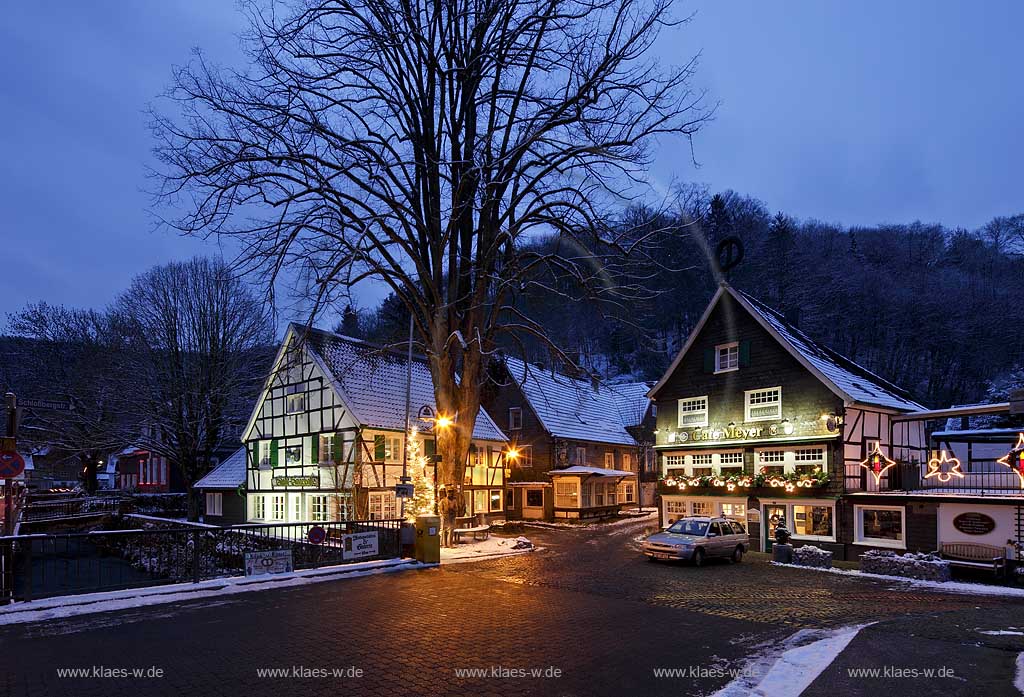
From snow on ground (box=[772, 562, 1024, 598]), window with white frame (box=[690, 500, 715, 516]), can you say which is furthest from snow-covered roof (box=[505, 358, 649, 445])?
snow on ground (box=[772, 562, 1024, 598])

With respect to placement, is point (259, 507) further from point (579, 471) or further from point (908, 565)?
point (908, 565)

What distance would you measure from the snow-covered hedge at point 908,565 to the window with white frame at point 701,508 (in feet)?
28.6

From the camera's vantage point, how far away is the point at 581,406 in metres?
48.6

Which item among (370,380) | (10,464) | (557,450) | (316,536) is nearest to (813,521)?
(557,450)

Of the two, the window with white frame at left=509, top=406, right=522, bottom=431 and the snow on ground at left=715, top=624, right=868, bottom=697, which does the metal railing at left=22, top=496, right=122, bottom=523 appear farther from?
the snow on ground at left=715, top=624, right=868, bottom=697

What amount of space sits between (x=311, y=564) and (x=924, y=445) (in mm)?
26937

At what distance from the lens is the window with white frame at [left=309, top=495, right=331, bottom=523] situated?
32594mm

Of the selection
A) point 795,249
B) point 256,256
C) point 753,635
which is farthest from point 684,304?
point 753,635

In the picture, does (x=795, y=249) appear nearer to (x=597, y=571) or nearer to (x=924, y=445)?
(x=924, y=445)

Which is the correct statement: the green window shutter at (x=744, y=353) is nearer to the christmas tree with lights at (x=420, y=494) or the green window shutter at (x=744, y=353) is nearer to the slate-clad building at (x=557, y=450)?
the slate-clad building at (x=557, y=450)

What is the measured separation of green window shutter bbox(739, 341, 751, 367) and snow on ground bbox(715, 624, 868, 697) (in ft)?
60.2

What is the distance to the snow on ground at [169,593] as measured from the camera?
13.0m

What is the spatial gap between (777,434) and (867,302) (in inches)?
1969

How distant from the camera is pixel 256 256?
20.3 m
